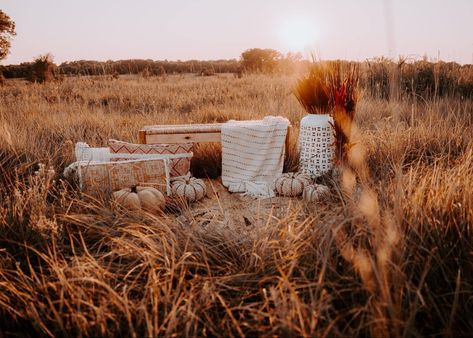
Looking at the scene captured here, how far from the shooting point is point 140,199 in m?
2.97

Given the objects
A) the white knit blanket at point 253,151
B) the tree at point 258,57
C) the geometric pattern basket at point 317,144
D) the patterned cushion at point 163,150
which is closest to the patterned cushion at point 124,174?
the patterned cushion at point 163,150

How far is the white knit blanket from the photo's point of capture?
13.6 feet

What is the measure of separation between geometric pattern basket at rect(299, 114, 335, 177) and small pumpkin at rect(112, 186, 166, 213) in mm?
1552

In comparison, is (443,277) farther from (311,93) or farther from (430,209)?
(311,93)

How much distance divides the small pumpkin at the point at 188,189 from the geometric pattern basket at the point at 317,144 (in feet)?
3.61

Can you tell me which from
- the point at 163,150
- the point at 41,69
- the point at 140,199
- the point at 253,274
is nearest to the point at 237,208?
the point at 140,199

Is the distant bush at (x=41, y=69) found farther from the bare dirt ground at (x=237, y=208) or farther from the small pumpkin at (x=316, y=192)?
the small pumpkin at (x=316, y=192)

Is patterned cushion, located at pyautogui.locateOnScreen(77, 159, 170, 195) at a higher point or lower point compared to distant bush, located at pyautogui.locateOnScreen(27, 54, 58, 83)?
lower

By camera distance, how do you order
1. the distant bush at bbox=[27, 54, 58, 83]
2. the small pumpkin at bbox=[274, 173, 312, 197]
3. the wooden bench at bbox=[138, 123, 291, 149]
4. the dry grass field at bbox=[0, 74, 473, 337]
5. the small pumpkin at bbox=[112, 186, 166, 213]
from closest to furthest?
the dry grass field at bbox=[0, 74, 473, 337], the small pumpkin at bbox=[112, 186, 166, 213], the small pumpkin at bbox=[274, 173, 312, 197], the wooden bench at bbox=[138, 123, 291, 149], the distant bush at bbox=[27, 54, 58, 83]

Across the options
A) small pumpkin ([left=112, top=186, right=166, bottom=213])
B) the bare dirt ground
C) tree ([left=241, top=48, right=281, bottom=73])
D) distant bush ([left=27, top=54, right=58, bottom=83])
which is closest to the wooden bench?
the bare dirt ground

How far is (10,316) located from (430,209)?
1923 millimetres

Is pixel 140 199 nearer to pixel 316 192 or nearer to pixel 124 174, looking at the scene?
pixel 124 174

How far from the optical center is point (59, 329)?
1.49 metres

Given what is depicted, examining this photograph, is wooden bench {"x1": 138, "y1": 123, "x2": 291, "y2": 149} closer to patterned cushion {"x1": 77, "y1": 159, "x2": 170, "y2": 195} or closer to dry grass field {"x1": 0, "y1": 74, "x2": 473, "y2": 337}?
patterned cushion {"x1": 77, "y1": 159, "x2": 170, "y2": 195}
